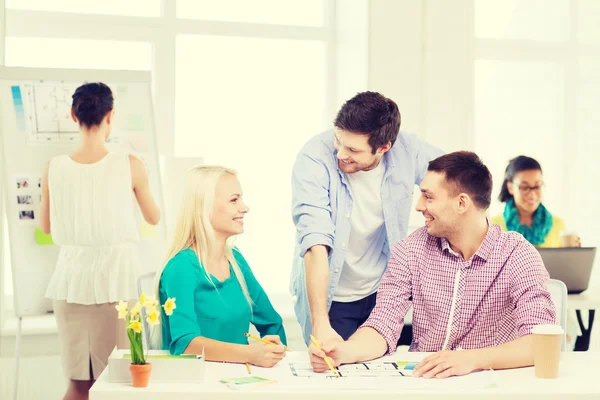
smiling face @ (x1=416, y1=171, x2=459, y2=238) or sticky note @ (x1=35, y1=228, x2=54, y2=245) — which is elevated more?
smiling face @ (x1=416, y1=171, x2=459, y2=238)

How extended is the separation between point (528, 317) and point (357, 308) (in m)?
0.75

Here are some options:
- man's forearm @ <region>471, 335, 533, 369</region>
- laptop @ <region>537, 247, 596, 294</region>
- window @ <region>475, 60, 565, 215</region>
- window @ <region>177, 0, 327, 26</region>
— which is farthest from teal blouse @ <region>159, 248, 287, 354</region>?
window @ <region>475, 60, 565, 215</region>

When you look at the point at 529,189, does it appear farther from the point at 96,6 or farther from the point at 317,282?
the point at 96,6

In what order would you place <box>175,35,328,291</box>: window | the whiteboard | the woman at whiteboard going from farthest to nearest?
<box>175,35,328,291</box>: window, the whiteboard, the woman at whiteboard

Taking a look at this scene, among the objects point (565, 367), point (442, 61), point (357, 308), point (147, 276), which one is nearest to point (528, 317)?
point (565, 367)

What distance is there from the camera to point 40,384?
414cm

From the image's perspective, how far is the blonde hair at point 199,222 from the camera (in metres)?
2.26

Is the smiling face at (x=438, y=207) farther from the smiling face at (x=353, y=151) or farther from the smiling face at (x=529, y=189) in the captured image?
the smiling face at (x=529, y=189)

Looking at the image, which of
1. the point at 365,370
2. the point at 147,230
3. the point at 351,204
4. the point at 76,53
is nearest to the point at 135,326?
the point at 365,370

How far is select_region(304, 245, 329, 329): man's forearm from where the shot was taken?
2188mm

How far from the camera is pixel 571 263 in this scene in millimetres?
3354

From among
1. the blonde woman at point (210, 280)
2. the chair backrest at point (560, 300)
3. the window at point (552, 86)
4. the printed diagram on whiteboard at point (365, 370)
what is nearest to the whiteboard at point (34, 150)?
the blonde woman at point (210, 280)

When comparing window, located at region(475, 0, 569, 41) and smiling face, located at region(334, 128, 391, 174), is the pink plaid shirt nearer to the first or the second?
smiling face, located at region(334, 128, 391, 174)

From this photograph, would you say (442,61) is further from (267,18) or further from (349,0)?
(267,18)
